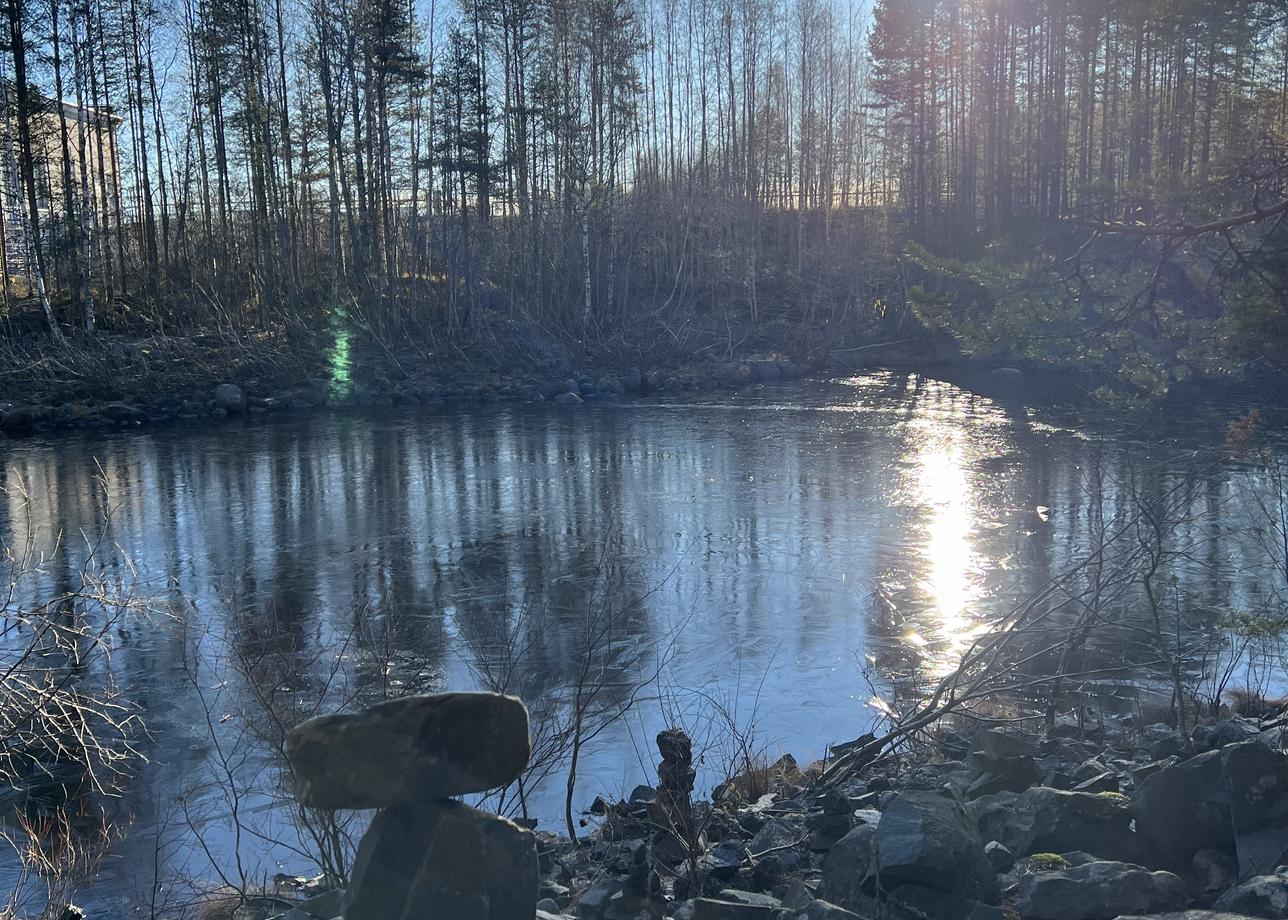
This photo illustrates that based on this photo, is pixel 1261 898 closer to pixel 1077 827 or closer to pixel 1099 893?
pixel 1099 893

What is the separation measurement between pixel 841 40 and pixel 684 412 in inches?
1292

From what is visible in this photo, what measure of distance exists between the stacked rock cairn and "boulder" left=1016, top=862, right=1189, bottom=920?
2.07m

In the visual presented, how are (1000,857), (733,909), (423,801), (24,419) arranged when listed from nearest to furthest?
(423,801) < (733,909) < (1000,857) < (24,419)

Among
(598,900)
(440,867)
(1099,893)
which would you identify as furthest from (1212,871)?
(440,867)

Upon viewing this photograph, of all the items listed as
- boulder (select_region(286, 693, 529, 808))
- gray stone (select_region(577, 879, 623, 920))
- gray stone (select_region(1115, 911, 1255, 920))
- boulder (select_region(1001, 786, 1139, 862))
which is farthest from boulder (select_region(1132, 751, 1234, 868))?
boulder (select_region(286, 693, 529, 808))

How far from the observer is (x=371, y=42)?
111 feet

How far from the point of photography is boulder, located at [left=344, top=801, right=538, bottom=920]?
4562 millimetres

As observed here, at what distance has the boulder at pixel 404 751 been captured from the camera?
4.52m

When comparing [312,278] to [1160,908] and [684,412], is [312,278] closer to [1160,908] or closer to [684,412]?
[684,412]

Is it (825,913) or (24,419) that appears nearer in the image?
(825,913)

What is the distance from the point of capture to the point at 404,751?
180 inches

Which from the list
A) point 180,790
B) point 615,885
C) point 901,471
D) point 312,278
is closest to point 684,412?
point 901,471

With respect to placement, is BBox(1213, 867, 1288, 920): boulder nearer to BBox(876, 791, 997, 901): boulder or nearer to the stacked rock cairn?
BBox(876, 791, 997, 901): boulder

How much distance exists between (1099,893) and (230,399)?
2825 centimetres
